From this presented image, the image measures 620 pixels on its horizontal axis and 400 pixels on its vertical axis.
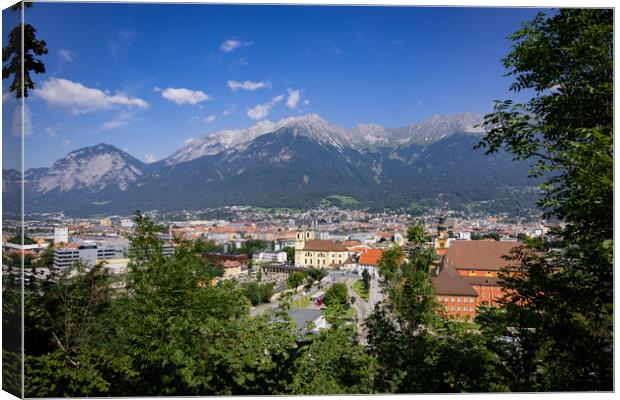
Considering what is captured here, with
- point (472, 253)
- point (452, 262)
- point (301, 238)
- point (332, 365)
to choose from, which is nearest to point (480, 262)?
point (472, 253)

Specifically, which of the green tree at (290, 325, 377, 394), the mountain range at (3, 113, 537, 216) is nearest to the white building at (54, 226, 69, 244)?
the mountain range at (3, 113, 537, 216)

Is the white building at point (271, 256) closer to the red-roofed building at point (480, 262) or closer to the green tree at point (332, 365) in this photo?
the red-roofed building at point (480, 262)

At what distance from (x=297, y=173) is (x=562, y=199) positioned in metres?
48.4

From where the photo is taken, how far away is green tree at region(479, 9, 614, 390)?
8.09 feet

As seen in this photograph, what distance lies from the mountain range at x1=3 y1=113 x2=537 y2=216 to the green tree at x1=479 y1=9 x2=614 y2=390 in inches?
115

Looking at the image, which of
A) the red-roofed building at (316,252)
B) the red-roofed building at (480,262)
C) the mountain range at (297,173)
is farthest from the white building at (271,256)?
the red-roofed building at (480,262)

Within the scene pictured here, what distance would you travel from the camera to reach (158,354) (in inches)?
109

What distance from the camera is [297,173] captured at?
166 ft

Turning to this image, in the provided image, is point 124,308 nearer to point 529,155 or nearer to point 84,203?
point 529,155

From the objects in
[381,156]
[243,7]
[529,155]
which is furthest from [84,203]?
[381,156]

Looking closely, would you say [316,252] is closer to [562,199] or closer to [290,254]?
[290,254]

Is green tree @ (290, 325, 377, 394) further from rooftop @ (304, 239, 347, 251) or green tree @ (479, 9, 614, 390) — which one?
rooftop @ (304, 239, 347, 251)

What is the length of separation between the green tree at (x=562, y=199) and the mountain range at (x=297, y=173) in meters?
2.93

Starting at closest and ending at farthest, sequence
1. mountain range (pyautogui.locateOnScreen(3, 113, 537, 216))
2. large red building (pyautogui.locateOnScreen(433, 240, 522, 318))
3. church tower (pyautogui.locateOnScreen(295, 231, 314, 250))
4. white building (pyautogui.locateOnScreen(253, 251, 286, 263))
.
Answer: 1. large red building (pyautogui.locateOnScreen(433, 240, 522, 318))
2. mountain range (pyautogui.locateOnScreen(3, 113, 537, 216))
3. white building (pyautogui.locateOnScreen(253, 251, 286, 263))
4. church tower (pyautogui.locateOnScreen(295, 231, 314, 250))
